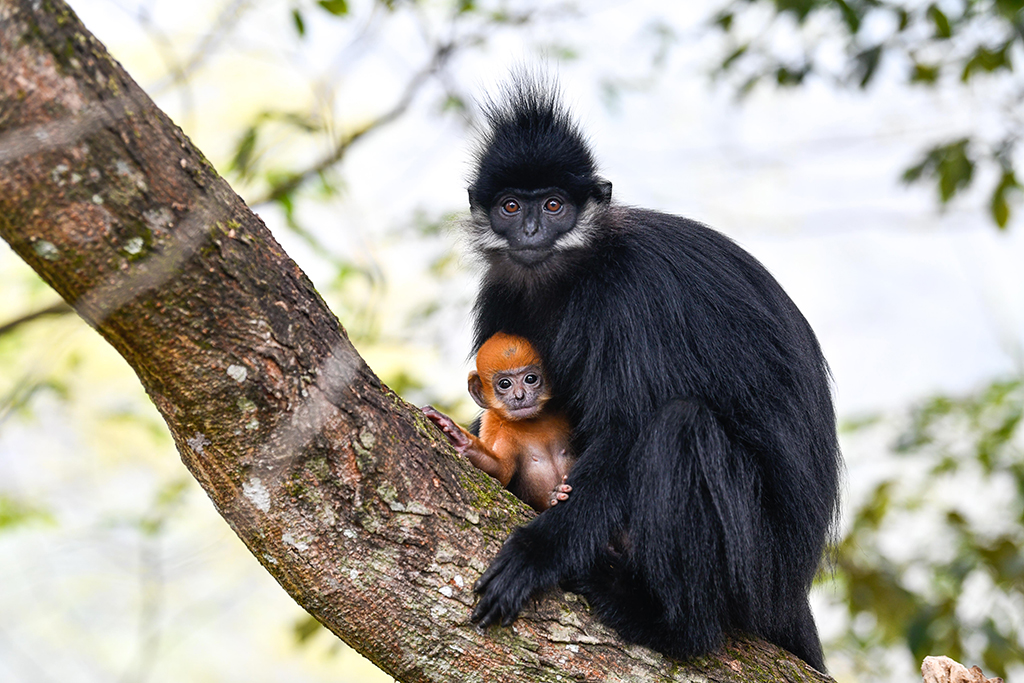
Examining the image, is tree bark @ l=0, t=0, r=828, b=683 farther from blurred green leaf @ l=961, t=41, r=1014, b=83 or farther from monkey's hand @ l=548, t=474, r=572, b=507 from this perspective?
blurred green leaf @ l=961, t=41, r=1014, b=83

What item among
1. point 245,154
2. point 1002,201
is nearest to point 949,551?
point 1002,201

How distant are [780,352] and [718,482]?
617 millimetres

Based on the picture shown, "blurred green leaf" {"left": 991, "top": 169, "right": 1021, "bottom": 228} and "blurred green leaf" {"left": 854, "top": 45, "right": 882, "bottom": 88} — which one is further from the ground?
"blurred green leaf" {"left": 854, "top": 45, "right": 882, "bottom": 88}

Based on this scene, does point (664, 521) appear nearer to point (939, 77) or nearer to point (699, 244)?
point (699, 244)

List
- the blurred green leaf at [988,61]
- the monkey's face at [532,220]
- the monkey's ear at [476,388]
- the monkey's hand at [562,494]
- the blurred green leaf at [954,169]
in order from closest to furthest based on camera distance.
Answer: the monkey's hand at [562,494] → the monkey's face at [532,220] → the monkey's ear at [476,388] → the blurred green leaf at [988,61] → the blurred green leaf at [954,169]

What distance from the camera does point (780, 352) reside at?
3125 millimetres

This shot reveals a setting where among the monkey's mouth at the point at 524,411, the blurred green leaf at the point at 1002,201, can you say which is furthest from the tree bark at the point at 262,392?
the blurred green leaf at the point at 1002,201

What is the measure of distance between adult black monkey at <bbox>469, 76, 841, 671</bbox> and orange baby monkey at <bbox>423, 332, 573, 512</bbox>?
0.11 meters

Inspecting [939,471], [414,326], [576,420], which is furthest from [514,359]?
[939,471]

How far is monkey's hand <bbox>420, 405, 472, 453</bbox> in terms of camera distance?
10.1 feet

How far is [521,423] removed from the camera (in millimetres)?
3602

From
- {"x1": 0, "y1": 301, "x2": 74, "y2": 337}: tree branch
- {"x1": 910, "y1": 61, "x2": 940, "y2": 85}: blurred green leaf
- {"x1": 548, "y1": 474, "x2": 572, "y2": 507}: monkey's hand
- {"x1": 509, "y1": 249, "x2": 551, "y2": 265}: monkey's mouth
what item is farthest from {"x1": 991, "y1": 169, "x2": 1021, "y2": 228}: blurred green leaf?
{"x1": 0, "y1": 301, "x2": 74, "y2": 337}: tree branch

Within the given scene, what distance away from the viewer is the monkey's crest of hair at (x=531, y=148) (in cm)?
348

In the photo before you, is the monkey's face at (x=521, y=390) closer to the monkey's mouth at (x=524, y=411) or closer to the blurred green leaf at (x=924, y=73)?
the monkey's mouth at (x=524, y=411)
